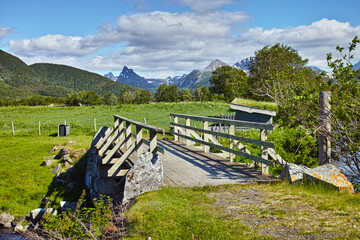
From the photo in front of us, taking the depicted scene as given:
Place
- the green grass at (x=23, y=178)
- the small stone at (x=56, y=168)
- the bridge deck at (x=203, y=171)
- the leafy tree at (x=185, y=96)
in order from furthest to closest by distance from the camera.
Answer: the leafy tree at (x=185, y=96) < the small stone at (x=56, y=168) < the green grass at (x=23, y=178) < the bridge deck at (x=203, y=171)

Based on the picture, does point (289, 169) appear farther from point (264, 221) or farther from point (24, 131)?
point (24, 131)

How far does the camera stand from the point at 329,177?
6.66 m

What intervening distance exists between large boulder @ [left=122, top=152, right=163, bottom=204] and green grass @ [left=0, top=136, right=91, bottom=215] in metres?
7.51

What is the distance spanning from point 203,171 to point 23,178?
10211 mm

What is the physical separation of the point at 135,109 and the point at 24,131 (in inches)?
842

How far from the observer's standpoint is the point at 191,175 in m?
8.39

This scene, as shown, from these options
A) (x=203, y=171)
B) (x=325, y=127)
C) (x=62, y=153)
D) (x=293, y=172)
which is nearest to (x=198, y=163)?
(x=203, y=171)

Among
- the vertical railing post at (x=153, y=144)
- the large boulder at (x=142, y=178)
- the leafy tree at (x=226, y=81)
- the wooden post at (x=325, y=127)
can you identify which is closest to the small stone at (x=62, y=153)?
the vertical railing post at (x=153, y=144)

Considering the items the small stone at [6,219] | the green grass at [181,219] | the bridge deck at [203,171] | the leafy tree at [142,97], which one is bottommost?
the small stone at [6,219]

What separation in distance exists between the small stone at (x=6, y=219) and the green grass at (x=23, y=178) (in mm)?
406

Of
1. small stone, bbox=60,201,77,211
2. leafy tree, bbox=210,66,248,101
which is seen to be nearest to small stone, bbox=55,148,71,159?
small stone, bbox=60,201,77,211

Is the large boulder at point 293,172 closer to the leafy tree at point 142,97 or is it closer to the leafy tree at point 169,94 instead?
the leafy tree at point 169,94

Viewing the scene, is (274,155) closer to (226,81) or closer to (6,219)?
(6,219)

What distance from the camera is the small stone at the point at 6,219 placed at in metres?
11.5
